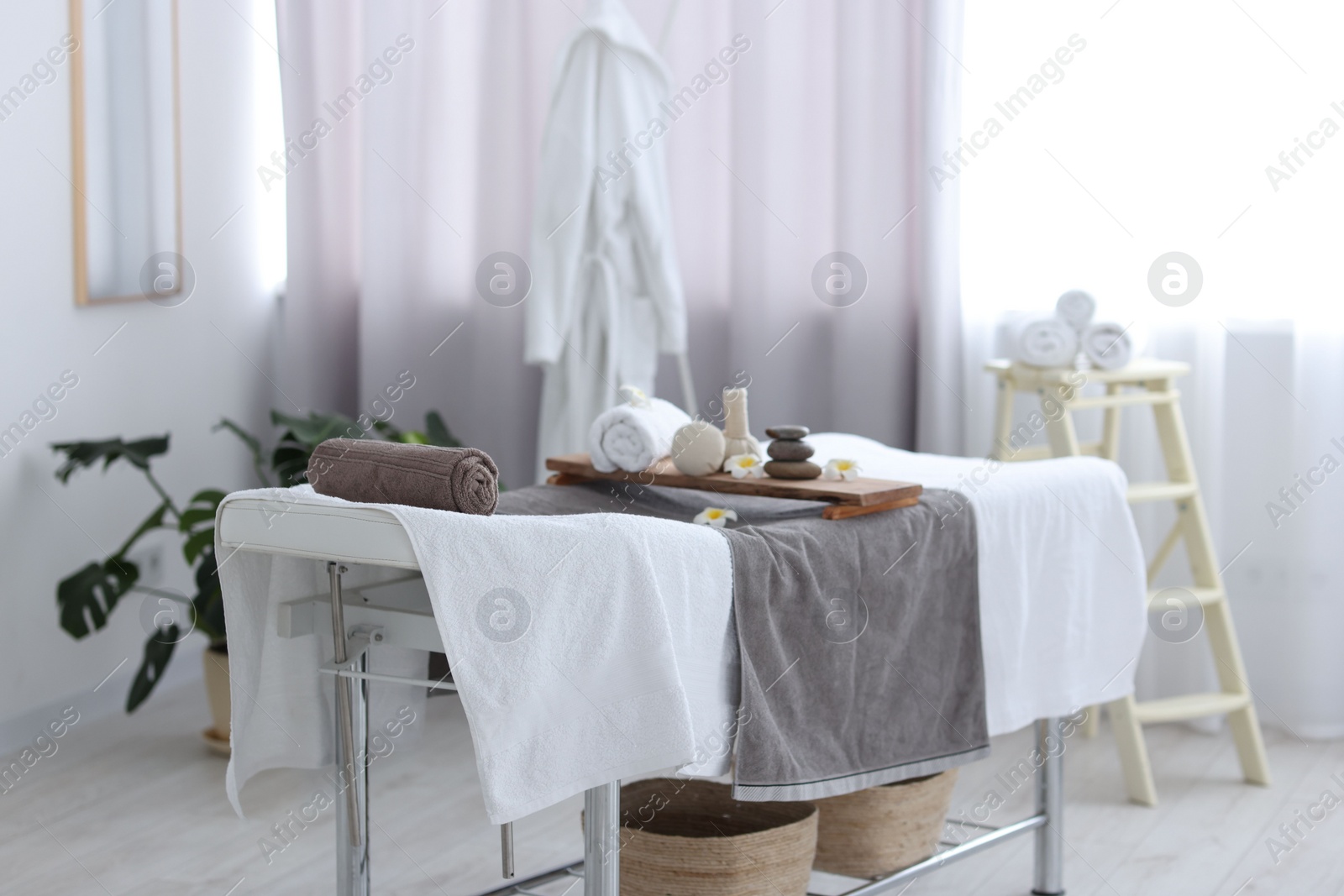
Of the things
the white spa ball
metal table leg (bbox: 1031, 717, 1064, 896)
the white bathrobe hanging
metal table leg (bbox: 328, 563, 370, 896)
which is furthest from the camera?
the white bathrobe hanging

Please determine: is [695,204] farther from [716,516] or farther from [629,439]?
[716,516]

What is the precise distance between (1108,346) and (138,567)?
2.14 m

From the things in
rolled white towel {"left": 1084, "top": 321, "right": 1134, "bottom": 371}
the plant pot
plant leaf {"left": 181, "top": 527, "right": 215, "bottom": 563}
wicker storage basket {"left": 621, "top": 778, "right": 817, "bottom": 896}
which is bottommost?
the plant pot

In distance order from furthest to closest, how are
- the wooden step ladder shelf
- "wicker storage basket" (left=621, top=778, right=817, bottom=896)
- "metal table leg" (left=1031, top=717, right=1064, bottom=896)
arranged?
the wooden step ladder shelf → "metal table leg" (left=1031, top=717, right=1064, bottom=896) → "wicker storage basket" (left=621, top=778, right=817, bottom=896)

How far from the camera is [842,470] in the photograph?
1979 mm

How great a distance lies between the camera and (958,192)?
319cm

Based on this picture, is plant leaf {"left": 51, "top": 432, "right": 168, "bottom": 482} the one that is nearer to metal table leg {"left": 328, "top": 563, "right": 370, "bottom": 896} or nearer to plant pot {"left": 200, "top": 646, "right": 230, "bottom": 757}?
plant pot {"left": 200, "top": 646, "right": 230, "bottom": 757}

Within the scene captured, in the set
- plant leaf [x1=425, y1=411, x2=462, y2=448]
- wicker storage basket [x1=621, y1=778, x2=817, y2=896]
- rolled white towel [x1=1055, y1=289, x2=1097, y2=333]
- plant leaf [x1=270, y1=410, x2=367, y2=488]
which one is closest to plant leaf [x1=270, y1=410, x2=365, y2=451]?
plant leaf [x1=270, y1=410, x2=367, y2=488]

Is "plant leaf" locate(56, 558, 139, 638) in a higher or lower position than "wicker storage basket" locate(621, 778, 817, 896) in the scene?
higher

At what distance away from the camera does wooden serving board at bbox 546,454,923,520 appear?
6.19ft

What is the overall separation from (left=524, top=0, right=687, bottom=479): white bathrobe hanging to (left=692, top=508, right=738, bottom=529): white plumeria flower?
4.20 feet

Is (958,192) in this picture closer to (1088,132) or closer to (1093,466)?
(1088,132)

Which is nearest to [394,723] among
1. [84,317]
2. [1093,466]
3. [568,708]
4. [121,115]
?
[568,708]

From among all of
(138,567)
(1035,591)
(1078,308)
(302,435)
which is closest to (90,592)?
(138,567)
